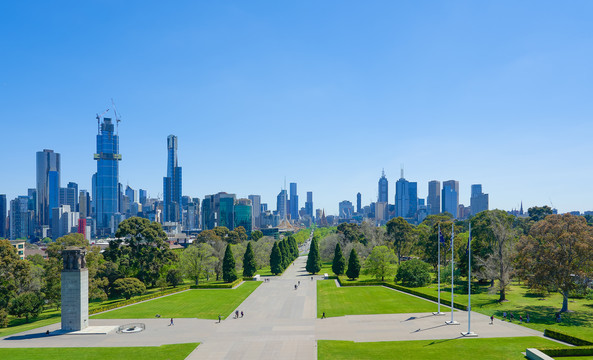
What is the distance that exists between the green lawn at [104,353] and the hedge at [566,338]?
116 feet

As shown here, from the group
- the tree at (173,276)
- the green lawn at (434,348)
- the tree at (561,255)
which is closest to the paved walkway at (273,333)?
the green lawn at (434,348)

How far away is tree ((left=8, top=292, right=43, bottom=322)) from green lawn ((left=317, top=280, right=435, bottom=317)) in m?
39.0

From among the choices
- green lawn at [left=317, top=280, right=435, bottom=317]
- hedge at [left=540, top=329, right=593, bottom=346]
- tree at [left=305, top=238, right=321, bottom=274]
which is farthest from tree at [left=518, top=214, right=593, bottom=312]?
tree at [left=305, top=238, right=321, bottom=274]

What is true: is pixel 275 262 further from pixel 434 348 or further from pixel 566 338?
pixel 566 338

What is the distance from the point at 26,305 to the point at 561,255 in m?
70.8

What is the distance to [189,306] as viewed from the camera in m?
57.6

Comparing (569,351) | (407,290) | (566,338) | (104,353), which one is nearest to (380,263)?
(407,290)

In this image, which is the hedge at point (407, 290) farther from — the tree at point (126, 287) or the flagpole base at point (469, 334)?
the tree at point (126, 287)

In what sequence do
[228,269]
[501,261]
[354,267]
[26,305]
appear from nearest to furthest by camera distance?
[26,305] → [501,261] → [228,269] → [354,267]

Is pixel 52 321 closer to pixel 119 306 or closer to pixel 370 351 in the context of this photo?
pixel 119 306

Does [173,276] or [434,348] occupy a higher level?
[434,348]

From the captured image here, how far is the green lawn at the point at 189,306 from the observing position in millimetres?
51938

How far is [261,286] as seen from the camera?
3086 inches

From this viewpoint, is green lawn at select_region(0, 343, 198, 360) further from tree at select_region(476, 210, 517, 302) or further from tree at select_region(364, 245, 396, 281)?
tree at select_region(364, 245, 396, 281)
